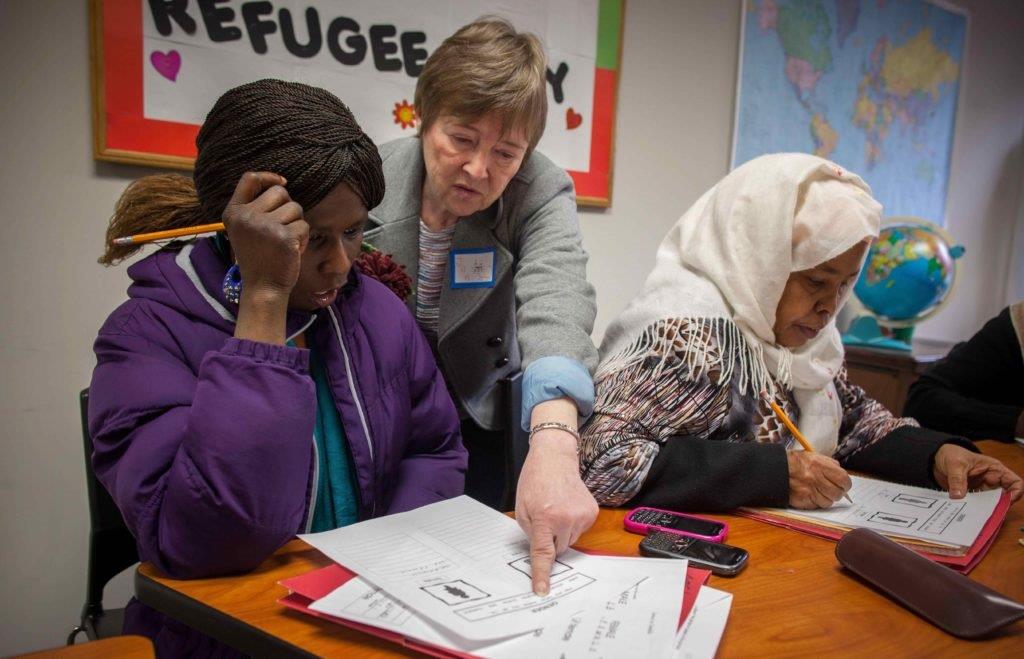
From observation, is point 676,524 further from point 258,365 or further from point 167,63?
point 167,63

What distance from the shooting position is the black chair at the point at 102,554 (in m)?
1.30

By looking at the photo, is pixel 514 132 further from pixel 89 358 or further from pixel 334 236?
pixel 89 358

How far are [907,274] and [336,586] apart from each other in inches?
122

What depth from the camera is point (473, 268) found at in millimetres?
1575

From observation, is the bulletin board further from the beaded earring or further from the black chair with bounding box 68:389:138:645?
the beaded earring

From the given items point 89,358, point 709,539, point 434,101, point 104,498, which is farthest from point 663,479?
point 89,358

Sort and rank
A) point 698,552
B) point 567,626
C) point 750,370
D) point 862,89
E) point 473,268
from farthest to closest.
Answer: point 862,89 → point 473,268 → point 750,370 → point 698,552 → point 567,626

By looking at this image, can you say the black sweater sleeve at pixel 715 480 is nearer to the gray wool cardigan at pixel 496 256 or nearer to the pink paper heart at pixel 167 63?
the gray wool cardigan at pixel 496 256

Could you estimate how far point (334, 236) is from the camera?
104 cm

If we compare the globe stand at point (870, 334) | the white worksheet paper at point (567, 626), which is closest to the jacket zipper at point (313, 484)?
the white worksheet paper at point (567, 626)

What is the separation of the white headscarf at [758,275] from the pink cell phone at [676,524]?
0.33 m

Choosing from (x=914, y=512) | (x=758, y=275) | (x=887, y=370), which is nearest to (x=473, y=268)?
(x=758, y=275)

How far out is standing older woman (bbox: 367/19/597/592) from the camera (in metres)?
1.38

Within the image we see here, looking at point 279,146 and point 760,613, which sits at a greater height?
point 279,146
